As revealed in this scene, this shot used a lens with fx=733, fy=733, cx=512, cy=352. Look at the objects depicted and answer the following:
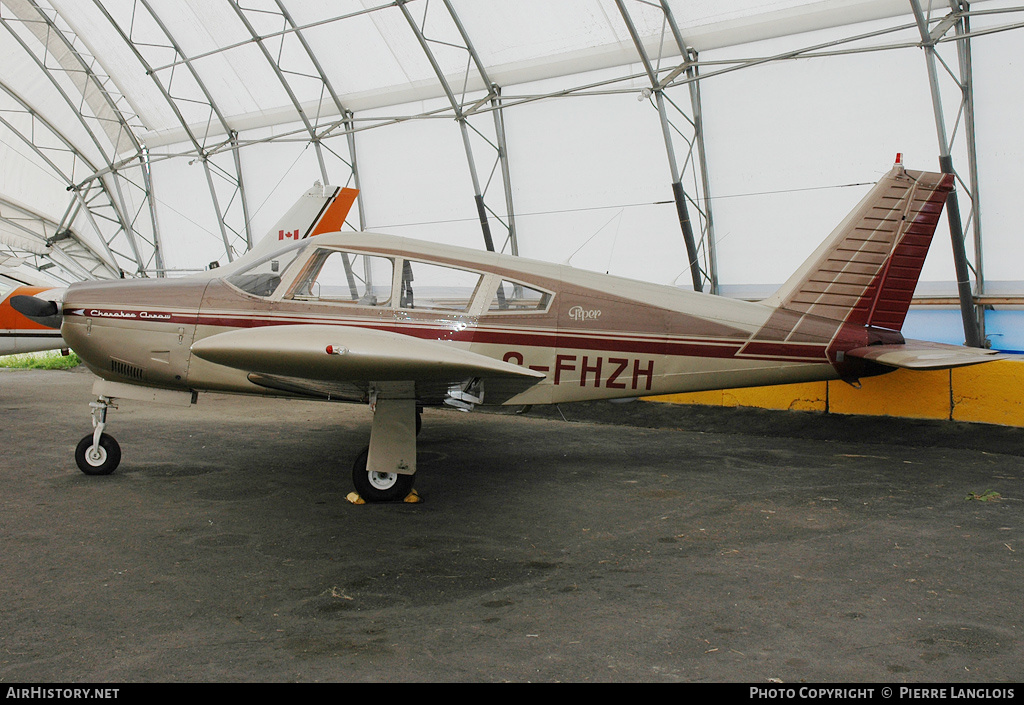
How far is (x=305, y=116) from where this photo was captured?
55.0 feet

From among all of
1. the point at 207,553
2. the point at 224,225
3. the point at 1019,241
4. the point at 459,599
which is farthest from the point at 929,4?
the point at 224,225

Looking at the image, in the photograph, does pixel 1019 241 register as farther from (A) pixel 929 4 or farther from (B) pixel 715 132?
(B) pixel 715 132

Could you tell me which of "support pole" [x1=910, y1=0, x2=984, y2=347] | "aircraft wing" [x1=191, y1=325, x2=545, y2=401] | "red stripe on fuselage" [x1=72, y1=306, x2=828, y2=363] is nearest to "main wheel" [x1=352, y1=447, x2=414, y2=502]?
"red stripe on fuselage" [x1=72, y1=306, x2=828, y2=363]

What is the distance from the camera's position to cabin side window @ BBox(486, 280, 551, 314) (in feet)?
20.7

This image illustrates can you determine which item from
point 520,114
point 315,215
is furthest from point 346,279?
point 520,114

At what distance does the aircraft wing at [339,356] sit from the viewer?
434cm

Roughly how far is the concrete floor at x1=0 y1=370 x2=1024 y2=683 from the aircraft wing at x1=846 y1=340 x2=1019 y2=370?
3.36 ft

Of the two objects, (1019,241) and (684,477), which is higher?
(1019,241)

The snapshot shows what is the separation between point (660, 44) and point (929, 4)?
3.75 metres

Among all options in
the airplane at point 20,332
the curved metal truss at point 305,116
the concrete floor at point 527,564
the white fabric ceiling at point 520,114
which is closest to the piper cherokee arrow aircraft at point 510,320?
the concrete floor at point 527,564

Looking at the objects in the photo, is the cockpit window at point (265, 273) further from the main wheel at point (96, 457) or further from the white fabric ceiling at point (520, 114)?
the white fabric ceiling at point (520, 114)

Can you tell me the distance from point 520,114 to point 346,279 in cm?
884

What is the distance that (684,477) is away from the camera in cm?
662

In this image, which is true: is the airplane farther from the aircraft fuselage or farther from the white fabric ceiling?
the white fabric ceiling
